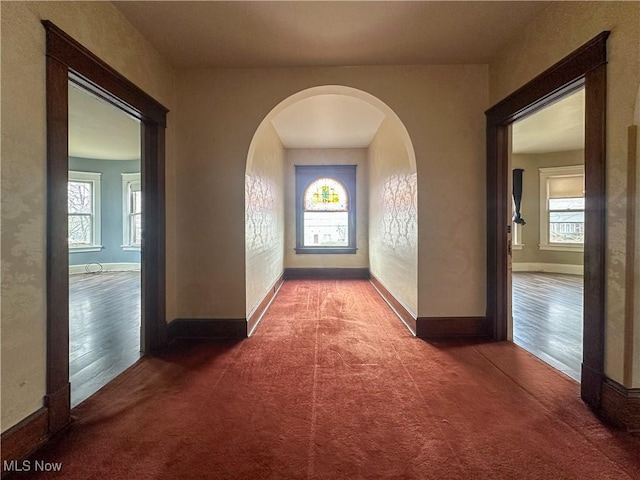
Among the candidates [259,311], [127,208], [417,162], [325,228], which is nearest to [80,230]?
[127,208]

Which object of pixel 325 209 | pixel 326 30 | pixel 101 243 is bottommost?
pixel 101 243

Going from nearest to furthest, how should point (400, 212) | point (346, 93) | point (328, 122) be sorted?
point (346, 93) < point (400, 212) < point (328, 122)

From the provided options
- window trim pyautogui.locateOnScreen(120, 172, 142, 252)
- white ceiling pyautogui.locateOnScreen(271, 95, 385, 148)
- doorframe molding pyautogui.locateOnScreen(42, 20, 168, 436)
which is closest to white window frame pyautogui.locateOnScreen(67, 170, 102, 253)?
window trim pyautogui.locateOnScreen(120, 172, 142, 252)

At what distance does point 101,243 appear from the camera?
7.70 metres

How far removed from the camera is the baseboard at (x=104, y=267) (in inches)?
289

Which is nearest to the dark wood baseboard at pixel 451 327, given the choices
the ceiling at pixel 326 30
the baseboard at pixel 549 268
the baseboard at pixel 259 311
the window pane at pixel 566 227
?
the baseboard at pixel 259 311

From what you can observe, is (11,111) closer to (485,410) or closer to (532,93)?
(485,410)

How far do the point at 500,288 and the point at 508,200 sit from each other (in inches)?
31.7

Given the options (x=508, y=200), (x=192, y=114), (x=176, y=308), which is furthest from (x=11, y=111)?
(x=508, y=200)

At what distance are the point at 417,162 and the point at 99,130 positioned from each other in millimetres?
5331

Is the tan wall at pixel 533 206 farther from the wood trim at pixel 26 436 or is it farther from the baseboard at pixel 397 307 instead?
the wood trim at pixel 26 436

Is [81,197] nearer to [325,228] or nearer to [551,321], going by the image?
[325,228]

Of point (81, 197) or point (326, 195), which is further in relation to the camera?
point (81, 197)

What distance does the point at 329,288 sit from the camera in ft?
17.8
